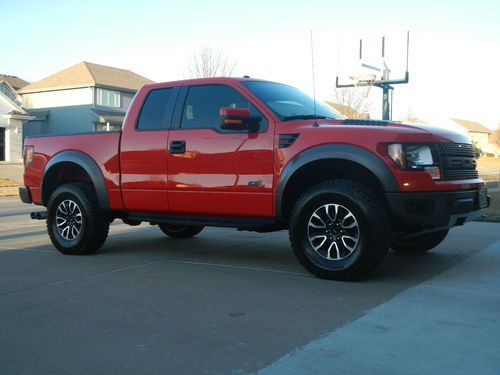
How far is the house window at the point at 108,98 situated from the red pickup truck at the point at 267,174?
36.7 m

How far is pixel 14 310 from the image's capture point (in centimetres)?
455

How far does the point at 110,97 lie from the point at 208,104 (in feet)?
128

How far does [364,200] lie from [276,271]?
1.35 m

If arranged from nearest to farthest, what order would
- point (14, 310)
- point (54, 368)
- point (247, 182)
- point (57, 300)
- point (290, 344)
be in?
point (54, 368), point (290, 344), point (14, 310), point (57, 300), point (247, 182)

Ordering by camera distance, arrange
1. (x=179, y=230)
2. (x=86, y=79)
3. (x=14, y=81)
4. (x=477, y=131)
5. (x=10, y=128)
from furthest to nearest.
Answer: (x=477, y=131), (x=14, y=81), (x=86, y=79), (x=10, y=128), (x=179, y=230)

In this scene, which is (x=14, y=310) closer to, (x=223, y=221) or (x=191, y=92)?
(x=223, y=221)

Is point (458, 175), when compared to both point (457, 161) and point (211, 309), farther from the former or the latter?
point (211, 309)

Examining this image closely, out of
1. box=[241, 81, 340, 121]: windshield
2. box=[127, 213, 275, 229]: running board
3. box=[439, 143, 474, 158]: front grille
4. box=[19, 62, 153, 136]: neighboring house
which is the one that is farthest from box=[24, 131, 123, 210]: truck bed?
box=[19, 62, 153, 136]: neighboring house

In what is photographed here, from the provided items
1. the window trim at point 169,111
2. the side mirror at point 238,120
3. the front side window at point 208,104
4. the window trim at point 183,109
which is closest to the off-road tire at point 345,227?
the side mirror at point 238,120

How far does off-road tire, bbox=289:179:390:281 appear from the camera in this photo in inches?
206

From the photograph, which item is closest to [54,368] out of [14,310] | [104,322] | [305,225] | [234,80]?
[104,322]

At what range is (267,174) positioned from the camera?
5758mm

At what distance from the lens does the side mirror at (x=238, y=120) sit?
18.5 ft

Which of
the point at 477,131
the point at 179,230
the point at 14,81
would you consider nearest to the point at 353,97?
the point at 179,230
